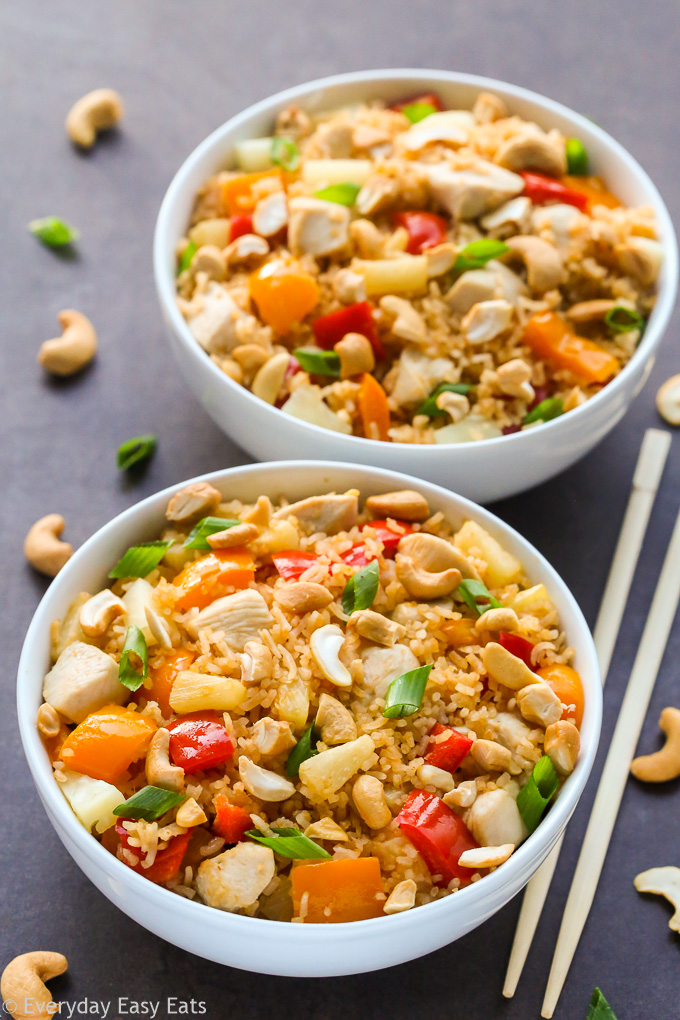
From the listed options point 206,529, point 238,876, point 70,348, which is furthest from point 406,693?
point 70,348

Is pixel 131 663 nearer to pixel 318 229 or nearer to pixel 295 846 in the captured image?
pixel 295 846

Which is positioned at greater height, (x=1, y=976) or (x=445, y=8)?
(x=445, y=8)

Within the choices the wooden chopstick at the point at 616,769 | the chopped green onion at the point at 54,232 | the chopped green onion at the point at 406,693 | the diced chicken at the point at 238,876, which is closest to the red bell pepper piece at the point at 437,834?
the chopped green onion at the point at 406,693

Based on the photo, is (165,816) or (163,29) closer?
(165,816)

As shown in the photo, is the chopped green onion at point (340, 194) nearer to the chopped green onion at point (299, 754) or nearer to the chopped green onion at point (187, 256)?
the chopped green onion at point (187, 256)

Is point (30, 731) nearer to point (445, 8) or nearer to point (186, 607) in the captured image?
point (186, 607)

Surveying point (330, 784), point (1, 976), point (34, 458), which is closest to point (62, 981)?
point (1, 976)

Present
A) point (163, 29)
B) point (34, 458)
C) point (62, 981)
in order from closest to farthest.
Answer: point (62, 981)
point (34, 458)
point (163, 29)
